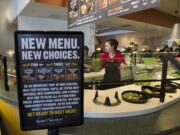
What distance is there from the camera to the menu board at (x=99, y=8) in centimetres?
231

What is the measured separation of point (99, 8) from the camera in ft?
10.1

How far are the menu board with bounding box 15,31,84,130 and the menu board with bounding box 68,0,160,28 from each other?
156 centimetres

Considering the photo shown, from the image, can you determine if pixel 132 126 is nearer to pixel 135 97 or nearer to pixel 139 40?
pixel 135 97

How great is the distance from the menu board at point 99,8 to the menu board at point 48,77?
1.56 metres

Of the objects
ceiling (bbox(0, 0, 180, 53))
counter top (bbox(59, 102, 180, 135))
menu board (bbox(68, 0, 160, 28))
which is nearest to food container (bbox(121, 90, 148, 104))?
counter top (bbox(59, 102, 180, 135))

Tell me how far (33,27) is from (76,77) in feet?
16.3

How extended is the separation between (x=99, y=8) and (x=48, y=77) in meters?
2.44

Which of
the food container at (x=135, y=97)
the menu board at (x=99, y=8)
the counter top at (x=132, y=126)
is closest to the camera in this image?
the counter top at (x=132, y=126)

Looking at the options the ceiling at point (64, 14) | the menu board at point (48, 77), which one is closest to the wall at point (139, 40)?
the ceiling at point (64, 14)

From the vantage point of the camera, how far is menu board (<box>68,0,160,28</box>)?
7.59ft

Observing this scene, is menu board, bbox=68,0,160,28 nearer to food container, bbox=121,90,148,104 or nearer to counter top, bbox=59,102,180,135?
food container, bbox=121,90,148,104

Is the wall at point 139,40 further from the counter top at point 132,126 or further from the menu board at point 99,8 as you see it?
the counter top at point 132,126

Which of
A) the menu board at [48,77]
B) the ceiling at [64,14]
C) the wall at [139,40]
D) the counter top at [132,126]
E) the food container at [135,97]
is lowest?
the counter top at [132,126]

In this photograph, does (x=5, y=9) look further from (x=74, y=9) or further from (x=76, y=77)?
(x=76, y=77)
